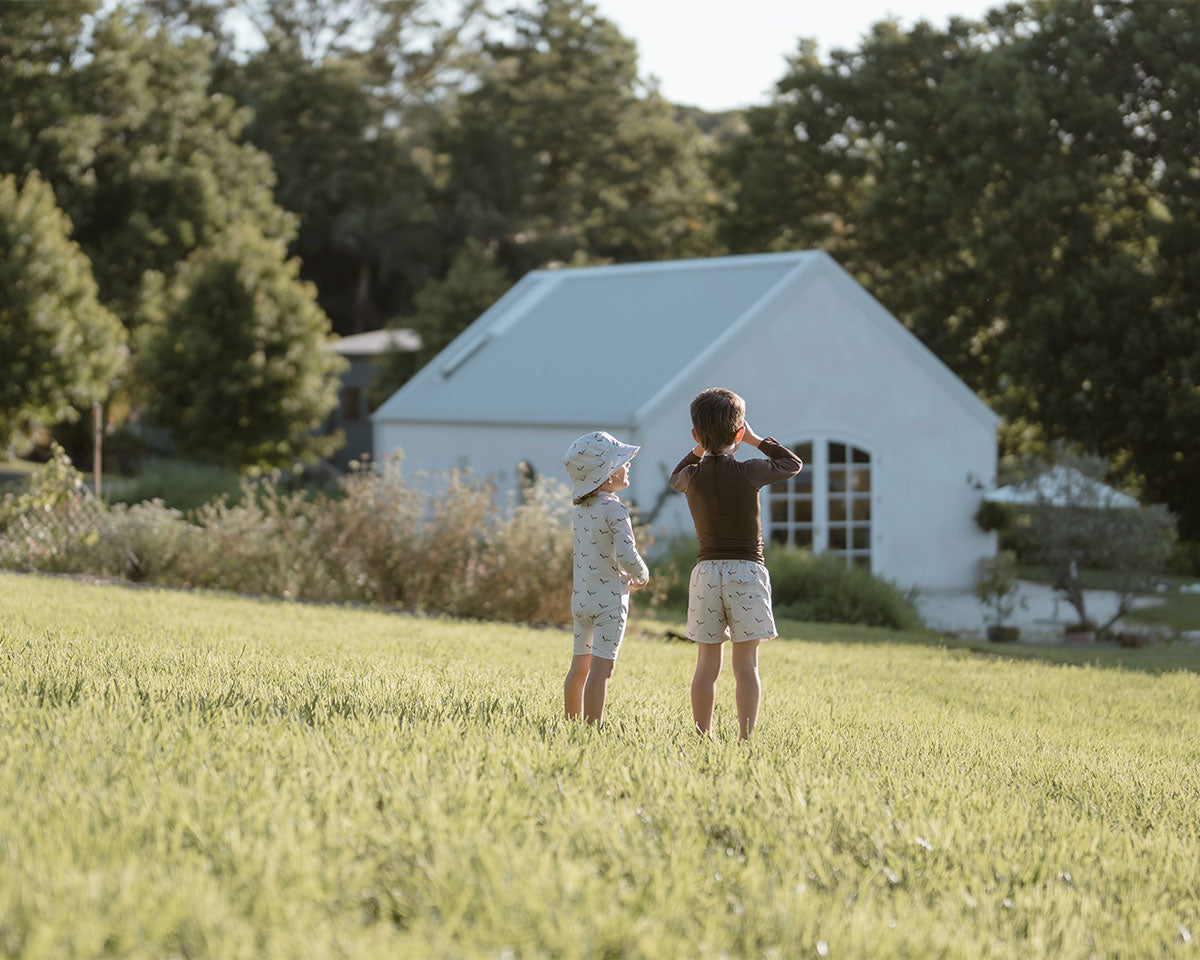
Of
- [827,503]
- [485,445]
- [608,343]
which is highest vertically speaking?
[608,343]

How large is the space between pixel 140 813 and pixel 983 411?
866 inches

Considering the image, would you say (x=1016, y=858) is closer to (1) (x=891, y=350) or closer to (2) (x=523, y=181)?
(1) (x=891, y=350)

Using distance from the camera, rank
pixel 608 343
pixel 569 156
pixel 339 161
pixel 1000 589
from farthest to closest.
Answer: pixel 569 156, pixel 339 161, pixel 608 343, pixel 1000 589

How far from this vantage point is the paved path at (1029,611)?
62.4 ft

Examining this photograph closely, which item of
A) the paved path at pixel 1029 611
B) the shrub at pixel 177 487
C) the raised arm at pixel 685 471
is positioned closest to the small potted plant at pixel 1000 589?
the paved path at pixel 1029 611

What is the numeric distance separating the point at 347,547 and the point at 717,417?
8926mm

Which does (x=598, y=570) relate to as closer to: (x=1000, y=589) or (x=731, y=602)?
(x=731, y=602)

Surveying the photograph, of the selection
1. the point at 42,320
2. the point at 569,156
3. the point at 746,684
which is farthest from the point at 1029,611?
the point at 569,156

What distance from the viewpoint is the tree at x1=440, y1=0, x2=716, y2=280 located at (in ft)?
164

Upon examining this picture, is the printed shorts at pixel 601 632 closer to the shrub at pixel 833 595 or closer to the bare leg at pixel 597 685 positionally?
the bare leg at pixel 597 685

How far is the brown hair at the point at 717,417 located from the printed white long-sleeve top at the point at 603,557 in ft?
1.60

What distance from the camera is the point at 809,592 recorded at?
18453 millimetres

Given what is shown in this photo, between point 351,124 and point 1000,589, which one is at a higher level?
point 351,124

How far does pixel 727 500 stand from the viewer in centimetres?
655
